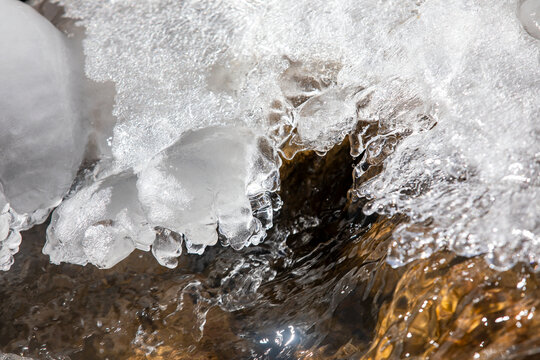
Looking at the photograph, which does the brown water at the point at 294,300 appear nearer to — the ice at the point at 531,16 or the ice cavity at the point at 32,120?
the ice cavity at the point at 32,120

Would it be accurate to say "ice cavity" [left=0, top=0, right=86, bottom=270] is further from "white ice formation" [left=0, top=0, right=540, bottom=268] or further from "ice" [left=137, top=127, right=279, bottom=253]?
"ice" [left=137, top=127, right=279, bottom=253]

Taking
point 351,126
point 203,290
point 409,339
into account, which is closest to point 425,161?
point 351,126

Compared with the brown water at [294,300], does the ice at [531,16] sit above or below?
above

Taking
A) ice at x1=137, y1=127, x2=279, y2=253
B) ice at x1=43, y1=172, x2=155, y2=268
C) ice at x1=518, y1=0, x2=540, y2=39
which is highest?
ice at x1=518, y1=0, x2=540, y2=39

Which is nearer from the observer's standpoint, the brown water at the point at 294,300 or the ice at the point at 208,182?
the brown water at the point at 294,300

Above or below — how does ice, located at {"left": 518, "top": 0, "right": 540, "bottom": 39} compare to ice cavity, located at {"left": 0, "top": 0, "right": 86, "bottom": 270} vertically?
above

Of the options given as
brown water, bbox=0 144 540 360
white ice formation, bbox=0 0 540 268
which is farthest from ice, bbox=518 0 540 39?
brown water, bbox=0 144 540 360

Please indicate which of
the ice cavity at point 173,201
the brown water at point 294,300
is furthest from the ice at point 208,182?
the brown water at point 294,300

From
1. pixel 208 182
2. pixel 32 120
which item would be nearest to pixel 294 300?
pixel 208 182

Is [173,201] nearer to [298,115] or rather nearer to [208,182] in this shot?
[208,182]
